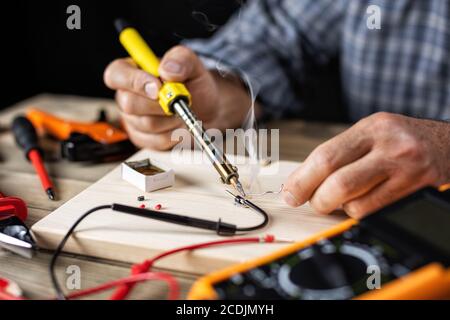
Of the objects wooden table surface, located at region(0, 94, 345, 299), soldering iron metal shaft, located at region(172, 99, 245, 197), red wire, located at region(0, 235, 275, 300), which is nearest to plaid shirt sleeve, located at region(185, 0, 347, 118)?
wooden table surface, located at region(0, 94, 345, 299)

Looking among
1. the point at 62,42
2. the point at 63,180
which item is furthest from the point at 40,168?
the point at 62,42

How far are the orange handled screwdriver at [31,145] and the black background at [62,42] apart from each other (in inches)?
18.4

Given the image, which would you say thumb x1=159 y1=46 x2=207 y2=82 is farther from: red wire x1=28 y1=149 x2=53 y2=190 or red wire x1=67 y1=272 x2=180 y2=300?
red wire x1=67 y1=272 x2=180 y2=300

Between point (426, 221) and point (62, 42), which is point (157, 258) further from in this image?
point (62, 42)

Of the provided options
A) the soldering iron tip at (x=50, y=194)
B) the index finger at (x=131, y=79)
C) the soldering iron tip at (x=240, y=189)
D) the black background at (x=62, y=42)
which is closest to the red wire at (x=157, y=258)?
the soldering iron tip at (x=240, y=189)

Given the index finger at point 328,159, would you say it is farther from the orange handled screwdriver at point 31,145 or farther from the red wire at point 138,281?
the orange handled screwdriver at point 31,145

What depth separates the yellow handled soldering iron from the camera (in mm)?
652

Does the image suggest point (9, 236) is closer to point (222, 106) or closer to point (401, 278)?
point (401, 278)

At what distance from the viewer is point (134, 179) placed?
68cm

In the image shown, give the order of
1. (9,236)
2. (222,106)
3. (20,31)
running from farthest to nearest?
(20,31), (222,106), (9,236)

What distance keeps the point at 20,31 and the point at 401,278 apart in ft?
4.32

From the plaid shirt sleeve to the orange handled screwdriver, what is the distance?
400 millimetres

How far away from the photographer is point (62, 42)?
1419 mm
